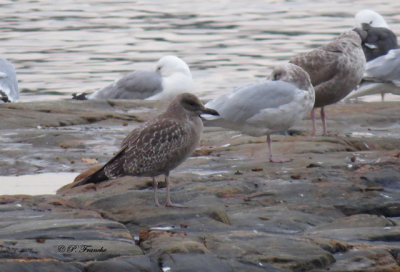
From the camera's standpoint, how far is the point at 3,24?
25.4 metres

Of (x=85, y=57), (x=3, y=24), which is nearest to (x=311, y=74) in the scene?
(x=85, y=57)

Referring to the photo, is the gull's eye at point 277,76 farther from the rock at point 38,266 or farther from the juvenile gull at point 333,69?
the rock at point 38,266

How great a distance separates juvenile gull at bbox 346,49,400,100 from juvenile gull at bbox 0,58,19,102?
4954 mm

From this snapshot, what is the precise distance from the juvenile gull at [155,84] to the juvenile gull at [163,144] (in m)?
7.59

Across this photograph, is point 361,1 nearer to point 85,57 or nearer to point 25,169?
point 85,57

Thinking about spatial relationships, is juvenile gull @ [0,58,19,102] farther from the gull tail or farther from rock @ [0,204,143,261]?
rock @ [0,204,143,261]

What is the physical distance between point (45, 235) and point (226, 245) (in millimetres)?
1052

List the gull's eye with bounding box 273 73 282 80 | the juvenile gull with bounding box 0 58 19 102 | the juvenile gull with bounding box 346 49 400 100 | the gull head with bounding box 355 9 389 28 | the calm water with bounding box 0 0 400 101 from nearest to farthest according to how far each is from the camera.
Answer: the gull's eye with bounding box 273 73 282 80 < the juvenile gull with bounding box 346 49 400 100 < the juvenile gull with bounding box 0 58 19 102 < the gull head with bounding box 355 9 389 28 < the calm water with bounding box 0 0 400 101

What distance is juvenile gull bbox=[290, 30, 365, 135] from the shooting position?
32.7ft

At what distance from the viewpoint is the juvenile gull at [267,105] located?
8273 millimetres

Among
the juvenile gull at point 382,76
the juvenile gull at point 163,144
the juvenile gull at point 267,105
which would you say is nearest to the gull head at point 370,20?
the juvenile gull at point 382,76

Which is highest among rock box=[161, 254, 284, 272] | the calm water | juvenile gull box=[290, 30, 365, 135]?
rock box=[161, 254, 284, 272]

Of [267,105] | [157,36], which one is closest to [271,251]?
[267,105]

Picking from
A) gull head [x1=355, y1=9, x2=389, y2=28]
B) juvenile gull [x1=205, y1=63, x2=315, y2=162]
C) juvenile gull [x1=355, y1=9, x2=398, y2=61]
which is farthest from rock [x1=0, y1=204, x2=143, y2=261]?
gull head [x1=355, y1=9, x2=389, y2=28]
